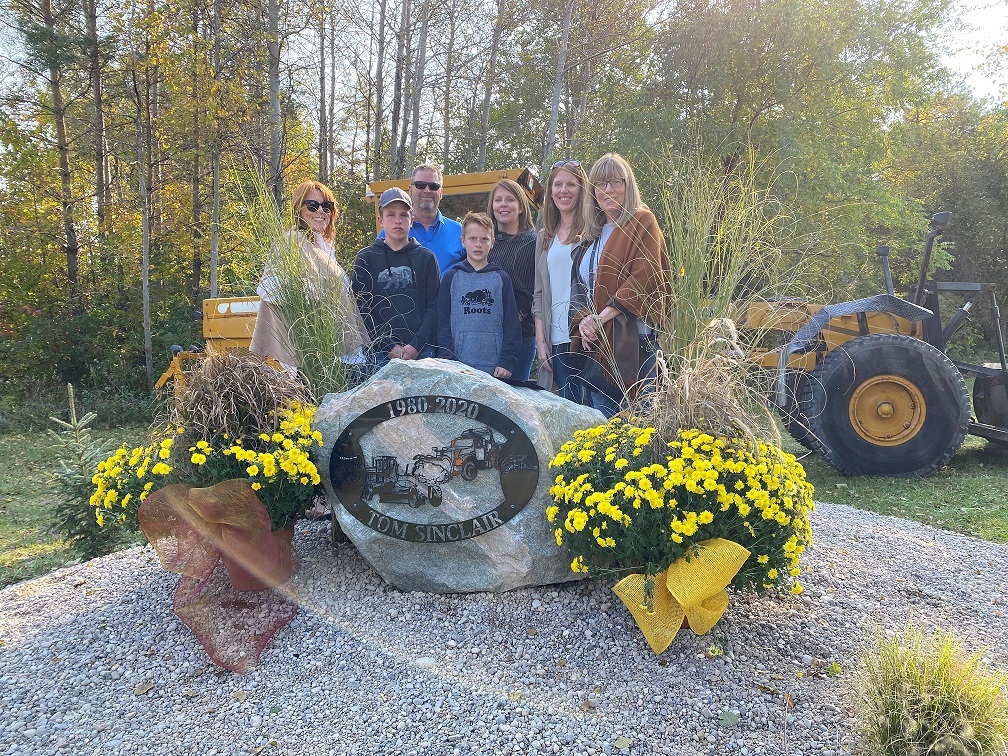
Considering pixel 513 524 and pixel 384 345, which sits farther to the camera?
pixel 384 345

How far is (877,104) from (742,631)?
11.1 metres

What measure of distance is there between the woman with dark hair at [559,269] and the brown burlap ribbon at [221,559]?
5.15 feet

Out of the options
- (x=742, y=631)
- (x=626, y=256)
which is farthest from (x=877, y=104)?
(x=742, y=631)

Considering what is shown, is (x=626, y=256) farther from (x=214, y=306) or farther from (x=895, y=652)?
(x=214, y=306)

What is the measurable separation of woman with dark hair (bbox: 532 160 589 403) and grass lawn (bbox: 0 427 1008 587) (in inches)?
88.0

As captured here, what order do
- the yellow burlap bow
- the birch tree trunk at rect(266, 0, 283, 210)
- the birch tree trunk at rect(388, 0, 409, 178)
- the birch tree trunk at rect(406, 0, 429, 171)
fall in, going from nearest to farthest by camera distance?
the yellow burlap bow < the birch tree trunk at rect(266, 0, 283, 210) < the birch tree trunk at rect(406, 0, 429, 171) < the birch tree trunk at rect(388, 0, 409, 178)

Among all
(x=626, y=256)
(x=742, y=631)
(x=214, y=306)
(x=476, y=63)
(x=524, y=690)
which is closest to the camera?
(x=524, y=690)

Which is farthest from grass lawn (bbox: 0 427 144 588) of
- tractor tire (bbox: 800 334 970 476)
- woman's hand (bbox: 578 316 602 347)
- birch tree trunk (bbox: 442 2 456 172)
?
birch tree trunk (bbox: 442 2 456 172)

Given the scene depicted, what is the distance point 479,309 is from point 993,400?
449 cm

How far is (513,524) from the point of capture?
2588 mm

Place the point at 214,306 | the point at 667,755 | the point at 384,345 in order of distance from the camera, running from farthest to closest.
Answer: the point at 214,306 < the point at 384,345 < the point at 667,755

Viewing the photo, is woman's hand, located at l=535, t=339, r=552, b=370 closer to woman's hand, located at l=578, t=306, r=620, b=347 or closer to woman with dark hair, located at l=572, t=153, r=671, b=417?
woman with dark hair, located at l=572, t=153, r=671, b=417

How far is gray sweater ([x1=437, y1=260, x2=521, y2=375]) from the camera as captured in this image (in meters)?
3.22

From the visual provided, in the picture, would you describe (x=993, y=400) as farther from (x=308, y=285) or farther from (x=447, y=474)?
(x=308, y=285)
